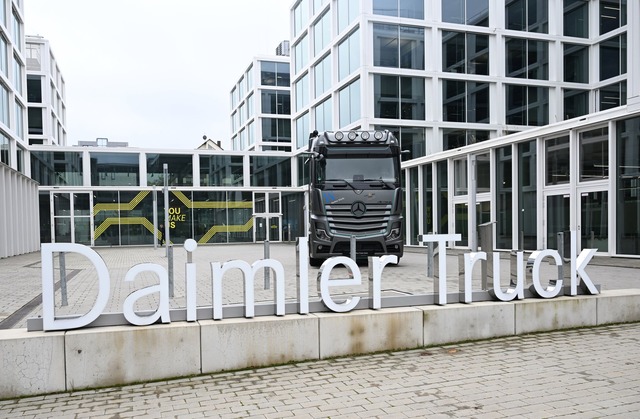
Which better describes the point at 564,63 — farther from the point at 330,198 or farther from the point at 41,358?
the point at 41,358

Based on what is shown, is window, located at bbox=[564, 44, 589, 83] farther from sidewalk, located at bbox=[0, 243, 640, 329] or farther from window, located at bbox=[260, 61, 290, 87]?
window, located at bbox=[260, 61, 290, 87]

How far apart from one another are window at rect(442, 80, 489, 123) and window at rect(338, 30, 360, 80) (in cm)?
569

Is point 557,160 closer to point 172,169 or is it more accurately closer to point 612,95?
point 612,95

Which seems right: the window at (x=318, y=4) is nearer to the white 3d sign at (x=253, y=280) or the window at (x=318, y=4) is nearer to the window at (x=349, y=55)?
the window at (x=349, y=55)

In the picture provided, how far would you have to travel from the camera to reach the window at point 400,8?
29547 millimetres

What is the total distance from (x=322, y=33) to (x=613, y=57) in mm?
18923

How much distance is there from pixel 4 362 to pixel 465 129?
29.8 metres

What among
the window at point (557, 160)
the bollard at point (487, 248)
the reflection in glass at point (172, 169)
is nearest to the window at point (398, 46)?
the window at point (557, 160)

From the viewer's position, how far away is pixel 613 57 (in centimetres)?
3219

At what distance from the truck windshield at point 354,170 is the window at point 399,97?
16.8 metres

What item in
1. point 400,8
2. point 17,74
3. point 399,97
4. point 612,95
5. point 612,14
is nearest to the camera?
point 399,97

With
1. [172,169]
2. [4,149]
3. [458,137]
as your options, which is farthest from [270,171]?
[4,149]

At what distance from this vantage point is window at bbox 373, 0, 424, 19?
29.5m

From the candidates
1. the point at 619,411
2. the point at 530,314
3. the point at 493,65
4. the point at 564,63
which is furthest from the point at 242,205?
the point at 619,411
